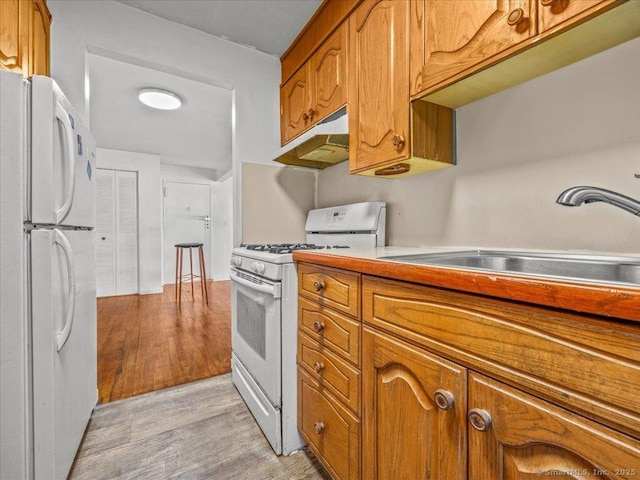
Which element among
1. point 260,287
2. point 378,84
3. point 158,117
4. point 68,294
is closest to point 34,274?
point 68,294

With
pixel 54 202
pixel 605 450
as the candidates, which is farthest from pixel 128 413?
pixel 605 450

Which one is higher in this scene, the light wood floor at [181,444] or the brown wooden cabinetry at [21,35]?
the brown wooden cabinetry at [21,35]

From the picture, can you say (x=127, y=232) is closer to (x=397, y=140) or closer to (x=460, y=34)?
(x=397, y=140)

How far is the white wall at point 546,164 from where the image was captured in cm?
87

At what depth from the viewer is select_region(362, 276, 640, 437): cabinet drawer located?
41 centimetres

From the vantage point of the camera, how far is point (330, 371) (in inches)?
41.7

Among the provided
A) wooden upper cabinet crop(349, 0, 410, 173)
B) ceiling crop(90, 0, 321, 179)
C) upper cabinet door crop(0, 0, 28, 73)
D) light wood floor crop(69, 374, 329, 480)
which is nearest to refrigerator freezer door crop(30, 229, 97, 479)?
A: light wood floor crop(69, 374, 329, 480)

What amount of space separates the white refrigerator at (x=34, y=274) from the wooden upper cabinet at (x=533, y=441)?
4.08ft

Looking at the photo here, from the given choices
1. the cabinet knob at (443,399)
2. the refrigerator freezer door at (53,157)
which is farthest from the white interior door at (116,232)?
the cabinet knob at (443,399)

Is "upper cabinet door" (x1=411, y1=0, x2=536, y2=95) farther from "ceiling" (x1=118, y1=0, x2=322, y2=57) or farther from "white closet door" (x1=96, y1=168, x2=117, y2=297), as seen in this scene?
"white closet door" (x1=96, y1=168, x2=117, y2=297)

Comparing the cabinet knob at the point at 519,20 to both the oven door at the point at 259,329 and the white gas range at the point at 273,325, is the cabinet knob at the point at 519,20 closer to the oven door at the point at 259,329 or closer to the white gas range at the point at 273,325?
the white gas range at the point at 273,325

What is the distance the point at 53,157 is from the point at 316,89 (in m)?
1.29

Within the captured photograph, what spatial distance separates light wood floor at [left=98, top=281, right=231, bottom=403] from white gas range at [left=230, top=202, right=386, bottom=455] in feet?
1.82

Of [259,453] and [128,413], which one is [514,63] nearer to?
[259,453]
